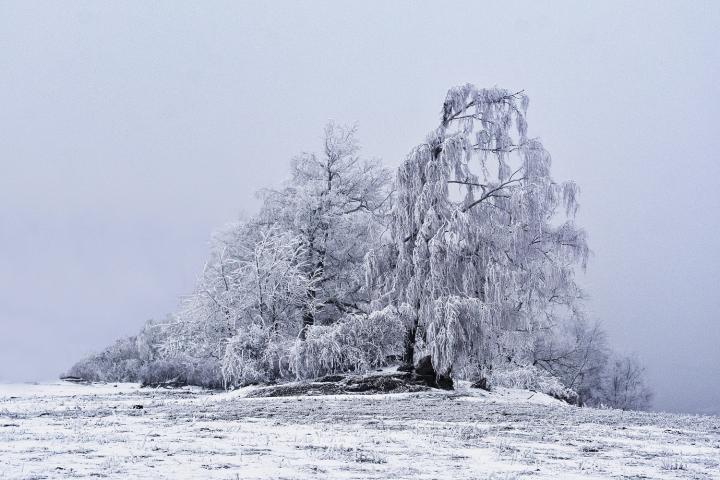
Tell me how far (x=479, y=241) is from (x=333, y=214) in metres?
7.15

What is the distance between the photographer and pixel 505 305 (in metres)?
20.8

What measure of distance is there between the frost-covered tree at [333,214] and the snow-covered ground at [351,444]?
1222 cm

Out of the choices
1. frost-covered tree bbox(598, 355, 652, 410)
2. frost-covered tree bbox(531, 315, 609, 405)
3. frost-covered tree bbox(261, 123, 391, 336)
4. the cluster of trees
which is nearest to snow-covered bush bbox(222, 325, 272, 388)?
the cluster of trees

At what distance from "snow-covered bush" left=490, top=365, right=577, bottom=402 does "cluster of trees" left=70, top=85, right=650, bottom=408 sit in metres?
0.05

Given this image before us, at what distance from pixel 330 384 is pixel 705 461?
1278 centimetres

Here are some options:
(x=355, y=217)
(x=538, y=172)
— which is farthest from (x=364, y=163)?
(x=538, y=172)

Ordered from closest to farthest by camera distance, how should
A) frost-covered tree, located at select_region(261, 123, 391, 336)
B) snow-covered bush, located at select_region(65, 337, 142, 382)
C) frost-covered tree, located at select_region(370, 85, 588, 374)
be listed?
frost-covered tree, located at select_region(370, 85, 588, 374) < frost-covered tree, located at select_region(261, 123, 391, 336) < snow-covered bush, located at select_region(65, 337, 142, 382)

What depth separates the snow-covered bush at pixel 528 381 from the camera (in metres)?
21.6

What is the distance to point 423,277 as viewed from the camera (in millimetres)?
20531

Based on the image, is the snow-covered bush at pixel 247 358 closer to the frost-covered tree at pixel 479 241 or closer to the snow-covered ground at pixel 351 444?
the frost-covered tree at pixel 479 241

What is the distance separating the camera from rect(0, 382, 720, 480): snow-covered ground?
19.7 ft

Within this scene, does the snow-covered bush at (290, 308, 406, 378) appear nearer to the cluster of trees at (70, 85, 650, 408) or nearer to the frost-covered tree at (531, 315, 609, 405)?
the cluster of trees at (70, 85, 650, 408)

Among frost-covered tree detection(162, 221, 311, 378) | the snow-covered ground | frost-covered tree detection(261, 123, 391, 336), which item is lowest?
the snow-covered ground

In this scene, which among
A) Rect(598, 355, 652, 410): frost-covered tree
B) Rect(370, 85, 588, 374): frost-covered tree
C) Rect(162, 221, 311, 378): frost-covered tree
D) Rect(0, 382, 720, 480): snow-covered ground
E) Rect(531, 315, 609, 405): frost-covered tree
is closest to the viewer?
Rect(0, 382, 720, 480): snow-covered ground
